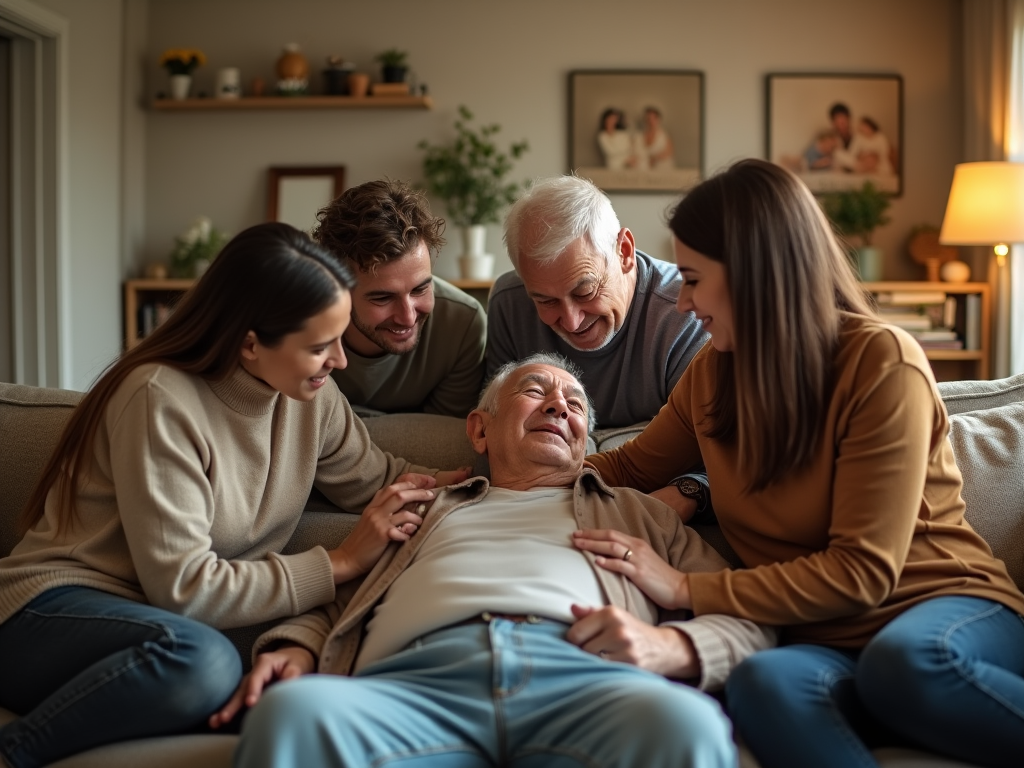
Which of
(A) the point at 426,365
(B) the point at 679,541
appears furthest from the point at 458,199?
(B) the point at 679,541

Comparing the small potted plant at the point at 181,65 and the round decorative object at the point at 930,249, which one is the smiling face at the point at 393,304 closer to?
the small potted plant at the point at 181,65

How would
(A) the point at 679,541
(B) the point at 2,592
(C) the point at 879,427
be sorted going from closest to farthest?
(C) the point at 879,427, (B) the point at 2,592, (A) the point at 679,541

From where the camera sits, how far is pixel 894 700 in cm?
151

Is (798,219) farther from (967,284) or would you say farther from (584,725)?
(967,284)

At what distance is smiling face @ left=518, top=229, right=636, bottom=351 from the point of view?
233cm

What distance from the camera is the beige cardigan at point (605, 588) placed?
1.66 m

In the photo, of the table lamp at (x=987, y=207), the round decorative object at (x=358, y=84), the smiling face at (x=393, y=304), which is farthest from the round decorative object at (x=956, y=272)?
the smiling face at (x=393, y=304)

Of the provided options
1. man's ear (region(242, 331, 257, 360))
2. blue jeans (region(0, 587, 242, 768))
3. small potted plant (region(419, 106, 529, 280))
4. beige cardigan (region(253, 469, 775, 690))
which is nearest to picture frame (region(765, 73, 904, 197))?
small potted plant (region(419, 106, 529, 280))

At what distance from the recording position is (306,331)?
5.86 ft

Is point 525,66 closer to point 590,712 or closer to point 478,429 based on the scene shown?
point 478,429

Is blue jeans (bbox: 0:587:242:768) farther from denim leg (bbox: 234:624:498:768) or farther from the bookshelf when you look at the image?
the bookshelf

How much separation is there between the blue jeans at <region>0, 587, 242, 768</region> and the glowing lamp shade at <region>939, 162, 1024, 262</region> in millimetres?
3982

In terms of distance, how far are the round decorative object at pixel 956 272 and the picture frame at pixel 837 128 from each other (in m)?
0.52

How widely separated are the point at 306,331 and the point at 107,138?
4.03 m
